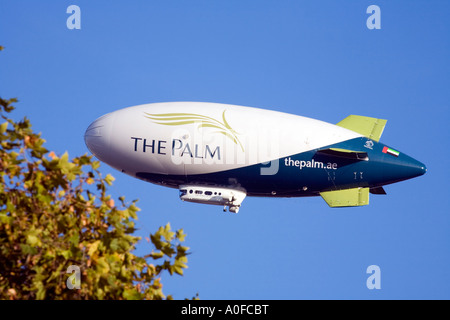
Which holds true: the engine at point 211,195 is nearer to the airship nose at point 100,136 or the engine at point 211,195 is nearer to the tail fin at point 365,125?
the airship nose at point 100,136

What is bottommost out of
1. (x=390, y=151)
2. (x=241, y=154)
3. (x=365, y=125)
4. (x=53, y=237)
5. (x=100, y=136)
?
(x=53, y=237)

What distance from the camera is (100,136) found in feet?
203

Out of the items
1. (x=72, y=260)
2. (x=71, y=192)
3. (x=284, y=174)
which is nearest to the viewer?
(x=72, y=260)

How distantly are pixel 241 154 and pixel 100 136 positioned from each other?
38.7 feet

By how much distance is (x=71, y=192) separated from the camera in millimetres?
22172

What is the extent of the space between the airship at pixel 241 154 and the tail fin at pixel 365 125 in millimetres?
1707

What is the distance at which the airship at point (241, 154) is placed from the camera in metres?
58.6

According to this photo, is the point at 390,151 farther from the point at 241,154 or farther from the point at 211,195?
the point at 211,195

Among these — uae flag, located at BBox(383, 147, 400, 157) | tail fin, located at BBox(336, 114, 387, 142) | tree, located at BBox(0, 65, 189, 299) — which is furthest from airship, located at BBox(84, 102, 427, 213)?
tree, located at BBox(0, 65, 189, 299)

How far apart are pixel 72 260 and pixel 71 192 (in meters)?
2.34

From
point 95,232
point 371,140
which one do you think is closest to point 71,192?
point 95,232

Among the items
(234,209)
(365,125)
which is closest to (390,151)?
(365,125)

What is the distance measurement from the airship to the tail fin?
5.60ft
